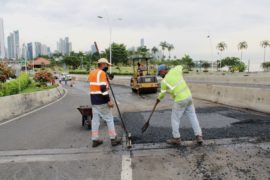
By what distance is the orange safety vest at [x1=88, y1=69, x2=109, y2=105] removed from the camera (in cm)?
622

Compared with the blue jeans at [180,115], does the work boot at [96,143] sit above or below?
below

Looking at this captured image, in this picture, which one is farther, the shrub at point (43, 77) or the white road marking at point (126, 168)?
the shrub at point (43, 77)

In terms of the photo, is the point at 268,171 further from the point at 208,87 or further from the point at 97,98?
the point at 208,87

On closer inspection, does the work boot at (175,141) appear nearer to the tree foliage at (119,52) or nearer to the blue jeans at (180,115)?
the blue jeans at (180,115)

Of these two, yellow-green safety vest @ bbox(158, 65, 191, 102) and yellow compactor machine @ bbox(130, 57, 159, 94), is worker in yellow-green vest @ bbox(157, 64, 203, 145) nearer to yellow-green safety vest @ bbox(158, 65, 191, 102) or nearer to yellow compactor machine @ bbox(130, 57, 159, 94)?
yellow-green safety vest @ bbox(158, 65, 191, 102)

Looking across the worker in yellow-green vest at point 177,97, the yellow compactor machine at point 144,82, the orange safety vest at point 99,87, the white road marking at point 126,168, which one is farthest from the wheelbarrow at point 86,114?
the yellow compactor machine at point 144,82

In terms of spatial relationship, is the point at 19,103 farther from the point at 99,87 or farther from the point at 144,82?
the point at 144,82

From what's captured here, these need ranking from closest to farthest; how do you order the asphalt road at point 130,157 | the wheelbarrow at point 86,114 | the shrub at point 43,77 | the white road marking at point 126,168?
the white road marking at point 126,168, the asphalt road at point 130,157, the wheelbarrow at point 86,114, the shrub at point 43,77

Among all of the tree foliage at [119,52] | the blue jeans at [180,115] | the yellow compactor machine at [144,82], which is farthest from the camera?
the tree foliage at [119,52]

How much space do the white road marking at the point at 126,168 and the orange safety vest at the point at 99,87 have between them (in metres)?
1.45

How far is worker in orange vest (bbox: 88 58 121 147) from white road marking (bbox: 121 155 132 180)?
90 centimetres

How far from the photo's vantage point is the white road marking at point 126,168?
4476 mm

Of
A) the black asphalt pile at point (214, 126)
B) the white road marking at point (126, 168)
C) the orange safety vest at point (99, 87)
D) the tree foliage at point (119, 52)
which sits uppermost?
the tree foliage at point (119, 52)

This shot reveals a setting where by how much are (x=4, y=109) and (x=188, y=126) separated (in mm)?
6777
